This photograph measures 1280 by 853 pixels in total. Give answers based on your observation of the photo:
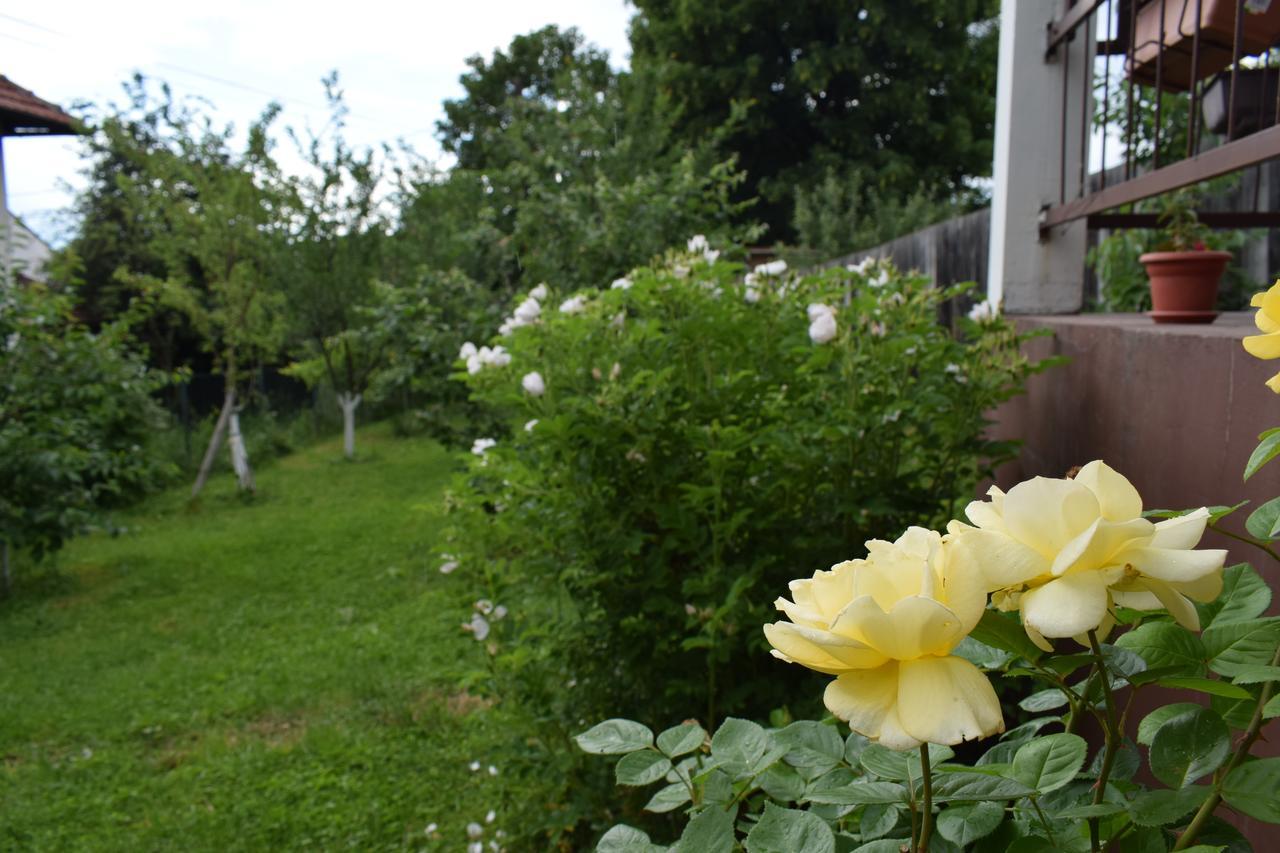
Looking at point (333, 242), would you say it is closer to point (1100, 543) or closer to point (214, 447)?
point (214, 447)

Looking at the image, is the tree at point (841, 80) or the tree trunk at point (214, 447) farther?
the tree at point (841, 80)

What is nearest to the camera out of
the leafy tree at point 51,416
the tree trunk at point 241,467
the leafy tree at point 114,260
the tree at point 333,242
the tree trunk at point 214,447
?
the leafy tree at point 51,416

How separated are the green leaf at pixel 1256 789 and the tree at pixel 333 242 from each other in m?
10.2

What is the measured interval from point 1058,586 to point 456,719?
358cm

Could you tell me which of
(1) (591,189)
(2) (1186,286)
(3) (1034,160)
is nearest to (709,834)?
(2) (1186,286)

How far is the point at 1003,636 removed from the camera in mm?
556

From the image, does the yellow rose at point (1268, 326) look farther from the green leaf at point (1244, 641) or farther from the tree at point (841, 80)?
the tree at point (841, 80)

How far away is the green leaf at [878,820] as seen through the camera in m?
0.65

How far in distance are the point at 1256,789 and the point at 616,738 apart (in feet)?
1.65

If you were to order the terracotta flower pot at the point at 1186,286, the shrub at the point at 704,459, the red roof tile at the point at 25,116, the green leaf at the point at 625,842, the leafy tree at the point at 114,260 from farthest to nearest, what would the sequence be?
1. the leafy tree at the point at 114,260
2. the red roof tile at the point at 25,116
3. the shrub at the point at 704,459
4. the terracotta flower pot at the point at 1186,286
5. the green leaf at the point at 625,842

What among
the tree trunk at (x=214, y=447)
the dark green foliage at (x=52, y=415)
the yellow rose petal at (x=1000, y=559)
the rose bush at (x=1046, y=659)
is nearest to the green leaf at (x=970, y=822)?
the rose bush at (x=1046, y=659)

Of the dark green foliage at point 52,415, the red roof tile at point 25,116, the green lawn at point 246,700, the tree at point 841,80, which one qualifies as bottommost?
the green lawn at point 246,700

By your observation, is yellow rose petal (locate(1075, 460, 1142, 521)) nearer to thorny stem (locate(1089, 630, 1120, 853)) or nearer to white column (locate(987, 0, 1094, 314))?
thorny stem (locate(1089, 630, 1120, 853))

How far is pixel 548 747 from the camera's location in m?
2.44
